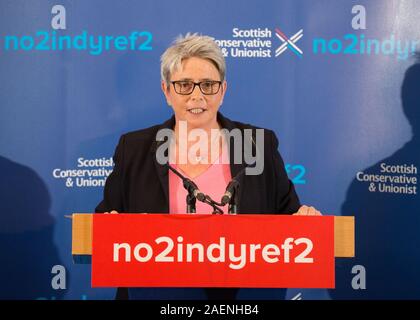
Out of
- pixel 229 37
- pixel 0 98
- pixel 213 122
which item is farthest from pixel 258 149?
pixel 0 98

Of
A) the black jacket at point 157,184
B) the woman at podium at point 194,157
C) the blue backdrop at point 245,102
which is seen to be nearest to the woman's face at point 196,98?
the woman at podium at point 194,157

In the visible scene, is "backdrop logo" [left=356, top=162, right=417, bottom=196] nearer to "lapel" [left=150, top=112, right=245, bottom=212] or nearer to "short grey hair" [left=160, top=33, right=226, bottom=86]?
"lapel" [left=150, top=112, right=245, bottom=212]

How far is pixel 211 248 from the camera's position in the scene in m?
2.26

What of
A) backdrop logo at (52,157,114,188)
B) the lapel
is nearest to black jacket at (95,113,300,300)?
the lapel

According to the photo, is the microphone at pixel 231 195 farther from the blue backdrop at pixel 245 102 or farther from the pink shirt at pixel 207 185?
the blue backdrop at pixel 245 102

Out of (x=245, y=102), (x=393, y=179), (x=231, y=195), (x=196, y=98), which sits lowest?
(x=231, y=195)

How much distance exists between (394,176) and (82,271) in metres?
2.00

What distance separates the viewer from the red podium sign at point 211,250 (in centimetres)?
224

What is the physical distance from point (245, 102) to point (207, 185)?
94cm

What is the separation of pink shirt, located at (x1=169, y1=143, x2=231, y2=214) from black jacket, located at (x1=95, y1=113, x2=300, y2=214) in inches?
1.2

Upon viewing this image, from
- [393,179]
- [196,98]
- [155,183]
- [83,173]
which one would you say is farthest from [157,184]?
[393,179]

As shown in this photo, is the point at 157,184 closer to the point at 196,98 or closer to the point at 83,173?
the point at 196,98
